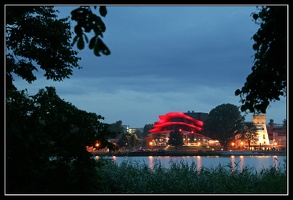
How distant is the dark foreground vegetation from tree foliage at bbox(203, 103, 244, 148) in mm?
77888

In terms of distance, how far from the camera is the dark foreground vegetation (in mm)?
13688

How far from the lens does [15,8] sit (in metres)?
10.2

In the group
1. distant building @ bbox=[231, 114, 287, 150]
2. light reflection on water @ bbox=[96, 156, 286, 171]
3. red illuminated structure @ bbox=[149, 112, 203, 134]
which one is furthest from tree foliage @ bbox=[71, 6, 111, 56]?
red illuminated structure @ bbox=[149, 112, 203, 134]

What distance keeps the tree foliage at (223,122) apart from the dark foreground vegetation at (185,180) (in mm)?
77888

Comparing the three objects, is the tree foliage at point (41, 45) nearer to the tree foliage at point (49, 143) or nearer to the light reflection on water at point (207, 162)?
the tree foliage at point (49, 143)

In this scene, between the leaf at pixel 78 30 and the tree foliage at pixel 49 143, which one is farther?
the tree foliage at pixel 49 143

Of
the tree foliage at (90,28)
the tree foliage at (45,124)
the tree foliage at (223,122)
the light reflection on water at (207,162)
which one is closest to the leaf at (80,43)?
the tree foliage at (90,28)

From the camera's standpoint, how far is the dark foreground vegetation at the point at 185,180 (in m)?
13.7

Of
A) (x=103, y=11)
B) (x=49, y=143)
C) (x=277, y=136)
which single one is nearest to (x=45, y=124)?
(x=49, y=143)

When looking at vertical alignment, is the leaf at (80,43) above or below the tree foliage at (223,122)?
below

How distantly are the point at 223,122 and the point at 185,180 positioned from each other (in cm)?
7974

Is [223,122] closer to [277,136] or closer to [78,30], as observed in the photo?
[277,136]

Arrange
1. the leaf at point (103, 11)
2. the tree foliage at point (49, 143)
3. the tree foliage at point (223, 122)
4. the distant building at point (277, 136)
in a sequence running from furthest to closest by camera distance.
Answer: the distant building at point (277, 136), the tree foliage at point (223, 122), the tree foliage at point (49, 143), the leaf at point (103, 11)

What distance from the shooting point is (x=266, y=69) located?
6434 mm
